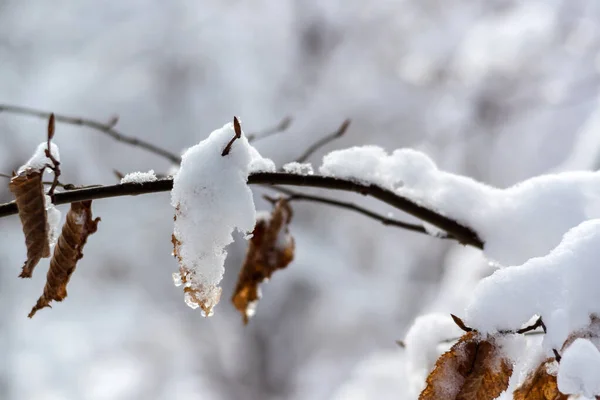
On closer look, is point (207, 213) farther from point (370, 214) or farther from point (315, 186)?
point (370, 214)

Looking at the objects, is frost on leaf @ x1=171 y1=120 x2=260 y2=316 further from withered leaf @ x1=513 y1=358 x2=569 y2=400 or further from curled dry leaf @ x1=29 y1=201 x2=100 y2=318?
withered leaf @ x1=513 y1=358 x2=569 y2=400

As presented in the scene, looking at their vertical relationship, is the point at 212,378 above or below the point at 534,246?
above

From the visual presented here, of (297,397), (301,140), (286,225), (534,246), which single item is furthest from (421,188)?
(297,397)

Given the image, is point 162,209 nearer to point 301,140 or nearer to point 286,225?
point 301,140

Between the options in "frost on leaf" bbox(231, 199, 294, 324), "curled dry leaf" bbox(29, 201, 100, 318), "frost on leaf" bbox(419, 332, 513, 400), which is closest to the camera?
"frost on leaf" bbox(419, 332, 513, 400)

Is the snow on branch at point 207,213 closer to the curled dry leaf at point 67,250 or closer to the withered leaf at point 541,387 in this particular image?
the curled dry leaf at point 67,250

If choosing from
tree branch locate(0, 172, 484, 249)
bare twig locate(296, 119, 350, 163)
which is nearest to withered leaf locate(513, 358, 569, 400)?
tree branch locate(0, 172, 484, 249)

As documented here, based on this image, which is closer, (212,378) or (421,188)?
(421,188)
